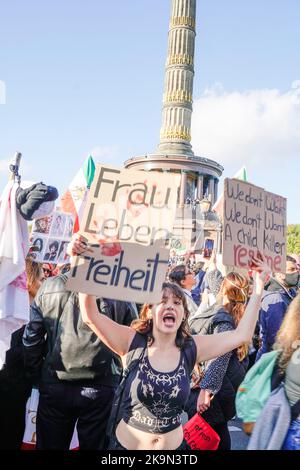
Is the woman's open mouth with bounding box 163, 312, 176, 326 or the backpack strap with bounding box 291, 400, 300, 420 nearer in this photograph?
the backpack strap with bounding box 291, 400, 300, 420

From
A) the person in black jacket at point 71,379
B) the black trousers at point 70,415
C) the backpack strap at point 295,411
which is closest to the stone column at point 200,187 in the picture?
the person in black jacket at point 71,379

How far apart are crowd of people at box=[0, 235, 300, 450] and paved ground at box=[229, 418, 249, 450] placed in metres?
1.08

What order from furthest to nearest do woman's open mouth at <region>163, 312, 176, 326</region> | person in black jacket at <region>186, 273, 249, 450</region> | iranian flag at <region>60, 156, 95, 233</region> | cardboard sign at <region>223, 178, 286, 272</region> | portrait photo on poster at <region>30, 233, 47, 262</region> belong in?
iranian flag at <region>60, 156, 95, 233</region> → portrait photo on poster at <region>30, 233, 47, 262</region> → person in black jacket at <region>186, 273, 249, 450</region> → cardboard sign at <region>223, 178, 286, 272</region> → woman's open mouth at <region>163, 312, 176, 326</region>

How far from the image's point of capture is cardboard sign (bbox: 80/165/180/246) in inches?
100

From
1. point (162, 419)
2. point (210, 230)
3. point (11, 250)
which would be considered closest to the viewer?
point (162, 419)

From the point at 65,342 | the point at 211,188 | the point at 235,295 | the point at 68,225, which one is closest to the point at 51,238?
the point at 68,225

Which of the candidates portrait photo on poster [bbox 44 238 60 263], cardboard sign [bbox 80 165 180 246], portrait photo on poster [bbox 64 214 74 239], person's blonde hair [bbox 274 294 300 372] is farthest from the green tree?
cardboard sign [bbox 80 165 180 246]

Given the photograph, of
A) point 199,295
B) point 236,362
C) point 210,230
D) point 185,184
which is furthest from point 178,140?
point 236,362

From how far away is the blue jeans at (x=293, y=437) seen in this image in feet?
7.25

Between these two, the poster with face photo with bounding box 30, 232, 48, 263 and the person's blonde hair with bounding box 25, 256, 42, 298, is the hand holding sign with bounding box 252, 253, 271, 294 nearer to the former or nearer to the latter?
the person's blonde hair with bounding box 25, 256, 42, 298

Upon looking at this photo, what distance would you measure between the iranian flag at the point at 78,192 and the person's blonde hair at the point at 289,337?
3.79 meters

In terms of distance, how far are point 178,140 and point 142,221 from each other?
3682cm
